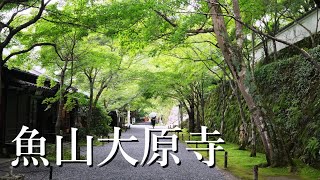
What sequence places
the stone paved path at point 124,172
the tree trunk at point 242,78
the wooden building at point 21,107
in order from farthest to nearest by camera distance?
1. the wooden building at point 21,107
2. the tree trunk at point 242,78
3. the stone paved path at point 124,172

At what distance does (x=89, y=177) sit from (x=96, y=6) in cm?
589

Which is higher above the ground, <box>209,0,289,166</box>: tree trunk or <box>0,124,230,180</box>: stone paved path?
<box>209,0,289,166</box>: tree trunk

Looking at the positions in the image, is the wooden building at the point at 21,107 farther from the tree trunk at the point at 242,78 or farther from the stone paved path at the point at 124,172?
the tree trunk at the point at 242,78

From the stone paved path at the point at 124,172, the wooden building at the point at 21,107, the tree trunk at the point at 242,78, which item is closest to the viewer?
the stone paved path at the point at 124,172

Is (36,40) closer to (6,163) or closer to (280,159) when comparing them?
(6,163)

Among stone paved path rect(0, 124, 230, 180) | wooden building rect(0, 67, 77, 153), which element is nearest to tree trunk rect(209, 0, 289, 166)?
stone paved path rect(0, 124, 230, 180)

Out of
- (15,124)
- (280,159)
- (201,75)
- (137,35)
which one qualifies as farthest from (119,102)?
(280,159)

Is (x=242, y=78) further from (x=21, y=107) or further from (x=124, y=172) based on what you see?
(x=21, y=107)

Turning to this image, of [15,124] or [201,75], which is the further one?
[201,75]

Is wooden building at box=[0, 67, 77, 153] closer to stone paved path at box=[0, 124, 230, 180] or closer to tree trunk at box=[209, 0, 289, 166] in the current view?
stone paved path at box=[0, 124, 230, 180]

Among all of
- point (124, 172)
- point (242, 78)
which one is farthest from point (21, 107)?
point (242, 78)

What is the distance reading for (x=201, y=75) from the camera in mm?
25703

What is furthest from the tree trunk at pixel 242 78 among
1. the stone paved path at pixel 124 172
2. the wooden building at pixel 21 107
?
the wooden building at pixel 21 107

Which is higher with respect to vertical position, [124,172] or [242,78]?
[242,78]
